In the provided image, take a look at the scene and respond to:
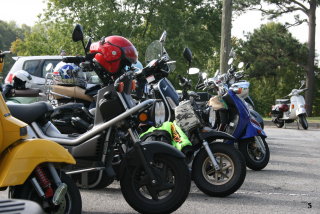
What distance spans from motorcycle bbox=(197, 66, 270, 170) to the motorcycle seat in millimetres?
3456

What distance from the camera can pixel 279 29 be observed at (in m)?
30.6

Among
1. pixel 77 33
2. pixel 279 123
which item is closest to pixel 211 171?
pixel 77 33

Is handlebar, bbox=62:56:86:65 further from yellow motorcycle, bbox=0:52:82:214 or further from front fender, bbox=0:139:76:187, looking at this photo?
front fender, bbox=0:139:76:187

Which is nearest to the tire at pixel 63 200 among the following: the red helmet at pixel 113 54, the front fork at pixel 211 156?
the red helmet at pixel 113 54

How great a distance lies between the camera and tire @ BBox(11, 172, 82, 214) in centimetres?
364

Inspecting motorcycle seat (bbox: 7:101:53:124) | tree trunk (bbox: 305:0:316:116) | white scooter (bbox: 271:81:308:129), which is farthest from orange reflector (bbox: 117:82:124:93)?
tree trunk (bbox: 305:0:316:116)

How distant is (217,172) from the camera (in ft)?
18.2

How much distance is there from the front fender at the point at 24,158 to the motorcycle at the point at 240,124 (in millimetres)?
3856

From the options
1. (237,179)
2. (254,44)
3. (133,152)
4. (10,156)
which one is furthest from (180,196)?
(254,44)

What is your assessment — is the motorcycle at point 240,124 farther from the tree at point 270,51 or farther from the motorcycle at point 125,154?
the tree at point 270,51

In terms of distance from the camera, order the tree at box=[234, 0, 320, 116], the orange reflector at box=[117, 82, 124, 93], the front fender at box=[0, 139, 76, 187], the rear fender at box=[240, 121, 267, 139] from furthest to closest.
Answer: the tree at box=[234, 0, 320, 116], the rear fender at box=[240, 121, 267, 139], the orange reflector at box=[117, 82, 124, 93], the front fender at box=[0, 139, 76, 187]

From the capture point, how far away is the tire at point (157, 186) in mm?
4516

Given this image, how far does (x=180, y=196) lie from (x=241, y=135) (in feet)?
9.24

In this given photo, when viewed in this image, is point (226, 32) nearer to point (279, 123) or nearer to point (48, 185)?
point (279, 123)
